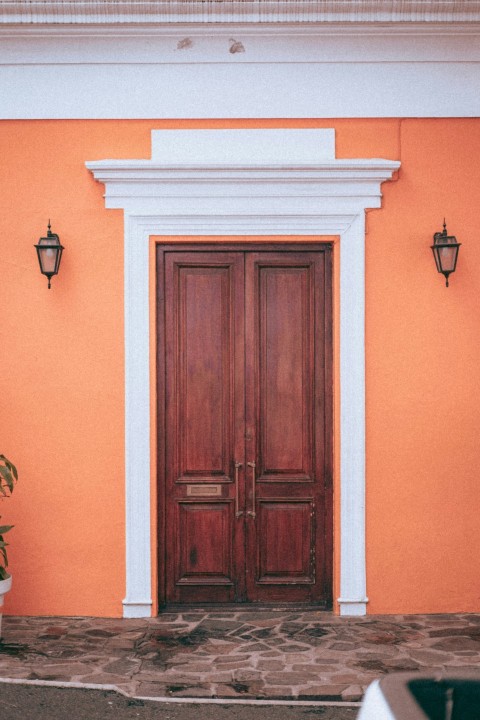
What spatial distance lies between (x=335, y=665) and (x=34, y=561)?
8.02ft

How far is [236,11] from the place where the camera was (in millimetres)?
6008

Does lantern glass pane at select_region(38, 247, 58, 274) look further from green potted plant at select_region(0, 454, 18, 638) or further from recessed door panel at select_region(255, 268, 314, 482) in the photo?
recessed door panel at select_region(255, 268, 314, 482)

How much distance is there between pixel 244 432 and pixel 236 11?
3192 millimetres

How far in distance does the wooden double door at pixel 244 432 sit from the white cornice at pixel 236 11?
5.79 ft

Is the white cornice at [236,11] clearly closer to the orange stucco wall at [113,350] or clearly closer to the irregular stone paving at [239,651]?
the orange stucco wall at [113,350]

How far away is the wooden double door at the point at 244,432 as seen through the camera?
246 inches

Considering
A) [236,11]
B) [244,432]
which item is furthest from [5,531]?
[236,11]

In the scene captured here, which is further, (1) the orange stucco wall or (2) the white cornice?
(1) the orange stucco wall

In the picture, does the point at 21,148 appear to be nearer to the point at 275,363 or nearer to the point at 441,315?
the point at 275,363

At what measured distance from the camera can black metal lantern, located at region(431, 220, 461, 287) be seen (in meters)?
5.98

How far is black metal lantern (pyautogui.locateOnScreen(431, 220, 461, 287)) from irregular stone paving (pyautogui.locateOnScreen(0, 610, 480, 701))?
8.70 feet

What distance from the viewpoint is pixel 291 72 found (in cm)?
615

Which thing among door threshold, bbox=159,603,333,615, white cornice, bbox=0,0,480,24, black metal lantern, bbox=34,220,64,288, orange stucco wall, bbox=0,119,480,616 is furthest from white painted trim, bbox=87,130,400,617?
white cornice, bbox=0,0,480,24

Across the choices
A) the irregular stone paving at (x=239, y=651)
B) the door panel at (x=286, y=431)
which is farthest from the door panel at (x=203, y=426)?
the irregular stone paving at (x=239, y=651)
